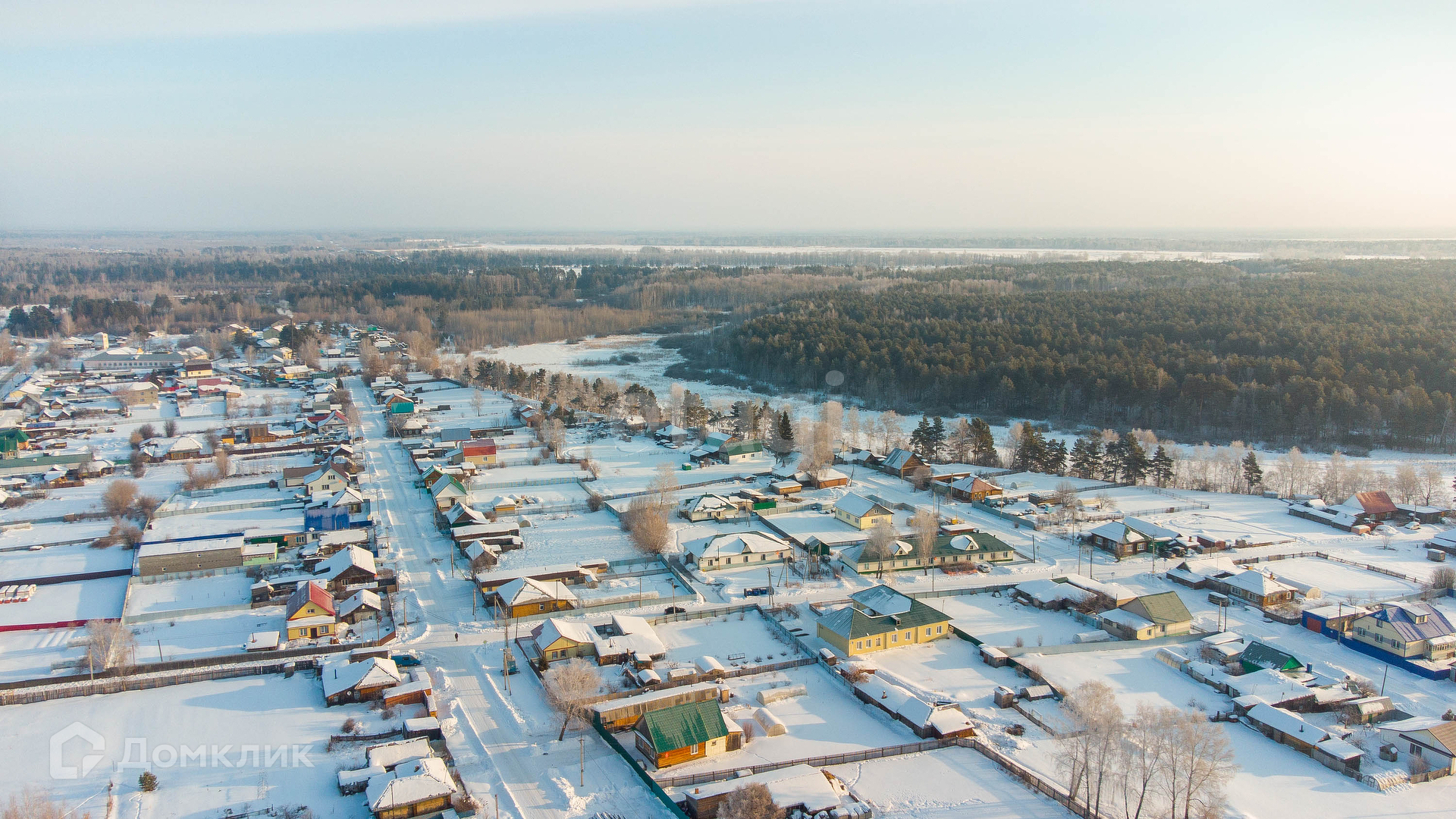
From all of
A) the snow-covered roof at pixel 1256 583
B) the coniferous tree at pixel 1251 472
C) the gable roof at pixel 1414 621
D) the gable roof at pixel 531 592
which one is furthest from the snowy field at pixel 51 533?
the coniferous tree at pixel 1251 472

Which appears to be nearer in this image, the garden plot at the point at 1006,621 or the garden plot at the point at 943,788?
the garden plot at the point at 943,788

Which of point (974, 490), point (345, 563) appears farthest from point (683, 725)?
point (974, 490)

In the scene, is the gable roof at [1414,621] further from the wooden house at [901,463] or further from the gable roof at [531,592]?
the gable roof at [531,592]

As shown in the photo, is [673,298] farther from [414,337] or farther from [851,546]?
[851,546]

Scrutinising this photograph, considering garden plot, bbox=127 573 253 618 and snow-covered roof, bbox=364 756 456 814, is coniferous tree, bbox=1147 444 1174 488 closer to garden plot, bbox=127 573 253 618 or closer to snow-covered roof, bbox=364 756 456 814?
snow-covered roof, bbox=364 756 456 814

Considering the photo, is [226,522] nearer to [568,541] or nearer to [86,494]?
[86,494]
